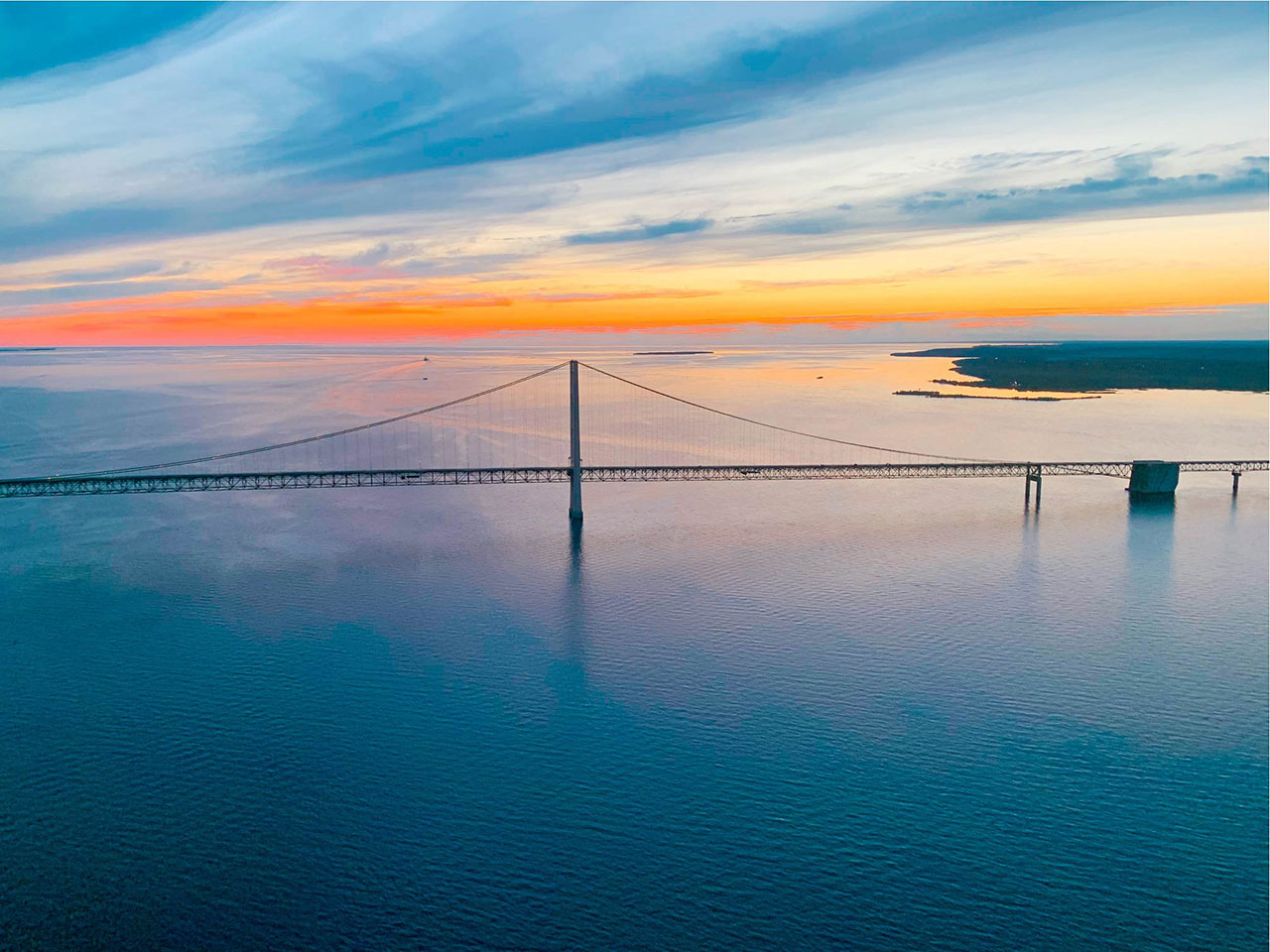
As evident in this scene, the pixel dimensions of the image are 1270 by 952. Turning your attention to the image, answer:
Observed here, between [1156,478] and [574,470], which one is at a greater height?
[574,470]

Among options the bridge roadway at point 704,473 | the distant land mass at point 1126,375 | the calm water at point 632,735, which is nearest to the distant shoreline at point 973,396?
the distant land mass at point 1126,375

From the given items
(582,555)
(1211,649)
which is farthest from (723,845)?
(582,555)

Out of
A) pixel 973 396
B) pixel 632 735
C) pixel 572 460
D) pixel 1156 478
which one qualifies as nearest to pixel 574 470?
pixel 572 460

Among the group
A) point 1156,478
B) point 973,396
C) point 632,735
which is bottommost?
point 632,735

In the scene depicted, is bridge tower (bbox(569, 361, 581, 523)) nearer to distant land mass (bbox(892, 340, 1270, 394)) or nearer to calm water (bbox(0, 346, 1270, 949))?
calm water (bbox(0, 346, 1270, 949))

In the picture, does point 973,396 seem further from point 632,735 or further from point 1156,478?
point 632,735

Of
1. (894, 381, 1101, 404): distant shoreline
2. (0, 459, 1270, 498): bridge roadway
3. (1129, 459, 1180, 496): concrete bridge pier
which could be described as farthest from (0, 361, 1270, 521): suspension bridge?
(894, 381, 1101, 404): distant shoreline

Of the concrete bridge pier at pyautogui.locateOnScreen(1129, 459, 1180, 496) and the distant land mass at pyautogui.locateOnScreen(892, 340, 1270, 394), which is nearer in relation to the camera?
the concrete bridge pier at pyautogui.locateOnScreen(1129, 459, 1180, 496)
